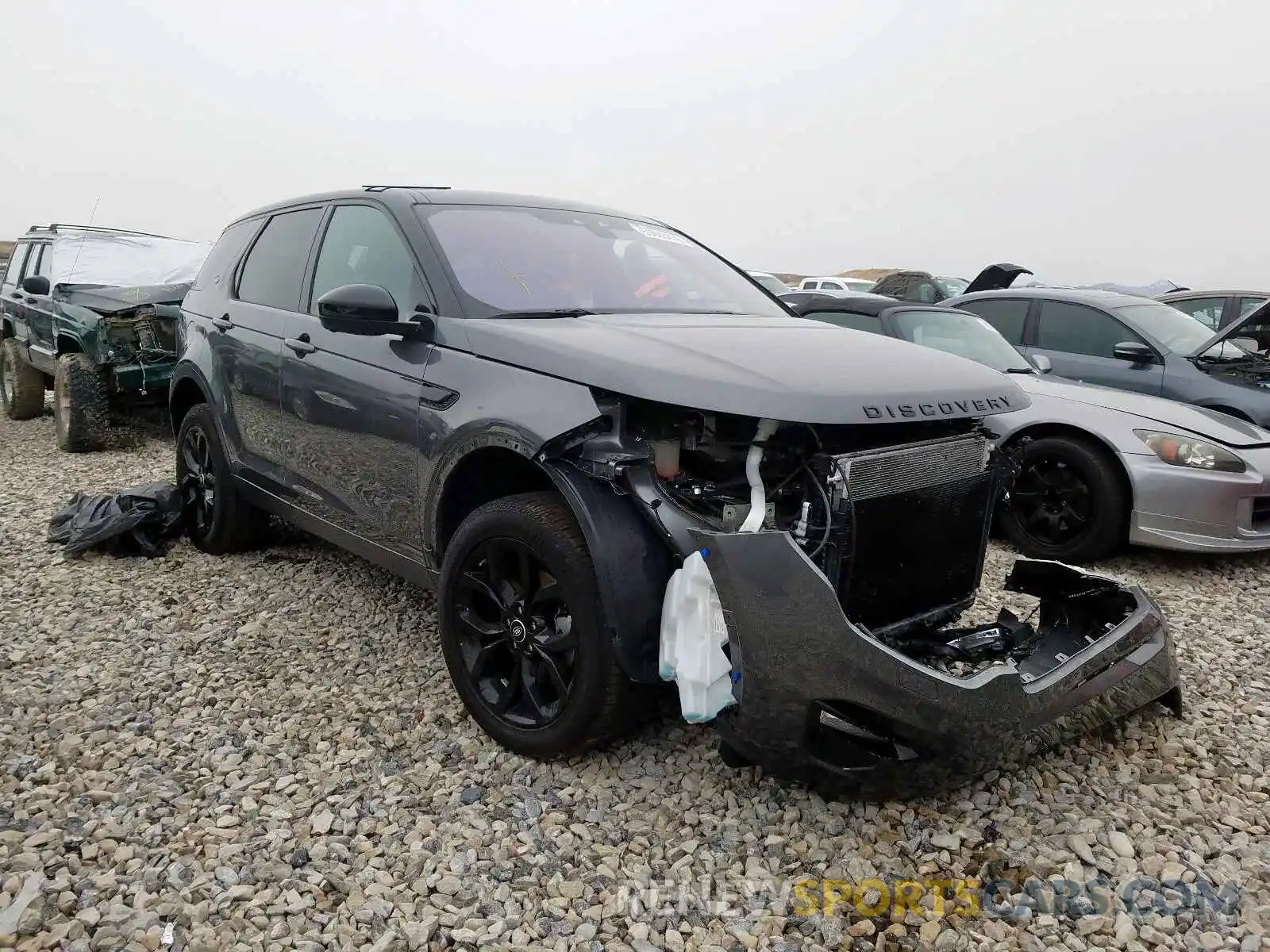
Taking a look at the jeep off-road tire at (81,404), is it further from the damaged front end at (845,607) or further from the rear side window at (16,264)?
the damaged front end at (845,607)

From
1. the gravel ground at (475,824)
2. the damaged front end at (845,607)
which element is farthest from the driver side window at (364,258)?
the gravel ground at (475,824)

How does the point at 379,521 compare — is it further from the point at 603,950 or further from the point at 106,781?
the point at 603,950

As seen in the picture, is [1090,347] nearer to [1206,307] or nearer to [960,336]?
[960,336]

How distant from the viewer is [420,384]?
2.93 m

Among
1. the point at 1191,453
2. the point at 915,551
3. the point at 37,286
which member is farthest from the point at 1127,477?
the point at 37,286

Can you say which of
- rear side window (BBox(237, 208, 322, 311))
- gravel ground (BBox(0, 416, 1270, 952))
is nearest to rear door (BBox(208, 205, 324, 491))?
rear side window (BBox(237, 208, 322, 311))

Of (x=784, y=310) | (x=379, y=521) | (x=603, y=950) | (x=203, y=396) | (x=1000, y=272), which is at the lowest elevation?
(x=603, y=950)

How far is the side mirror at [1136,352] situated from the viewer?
6.02 meters

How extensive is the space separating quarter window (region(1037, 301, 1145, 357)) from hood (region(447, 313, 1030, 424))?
170 inches

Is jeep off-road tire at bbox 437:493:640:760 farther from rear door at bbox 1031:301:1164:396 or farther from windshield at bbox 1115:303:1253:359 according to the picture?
windshield at bbox 1115:303:1253:359

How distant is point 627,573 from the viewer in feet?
7.72

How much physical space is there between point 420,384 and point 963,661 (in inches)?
75.3

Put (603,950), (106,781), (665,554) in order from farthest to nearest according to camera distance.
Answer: (106,781) → (665,554) → (603,950)

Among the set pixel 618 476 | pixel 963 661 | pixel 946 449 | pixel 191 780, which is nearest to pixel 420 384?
pixel 618 476
